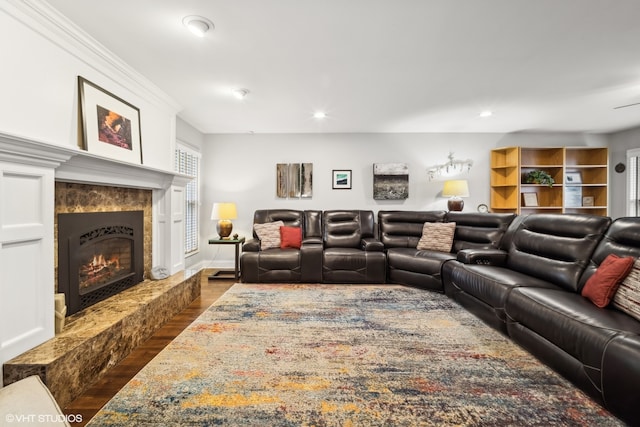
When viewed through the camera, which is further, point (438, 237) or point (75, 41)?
point (438, 237)

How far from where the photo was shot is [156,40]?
83.9 inches

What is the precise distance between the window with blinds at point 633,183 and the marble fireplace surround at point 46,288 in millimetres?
7052

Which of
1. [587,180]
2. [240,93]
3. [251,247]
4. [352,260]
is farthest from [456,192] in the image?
[240,93]

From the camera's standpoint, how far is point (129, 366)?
6.29ft

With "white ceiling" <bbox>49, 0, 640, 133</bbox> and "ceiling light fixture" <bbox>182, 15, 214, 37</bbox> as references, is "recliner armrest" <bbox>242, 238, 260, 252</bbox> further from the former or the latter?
"ceiling light fixture" <bbox>182, 15, 214, 37</bbox>

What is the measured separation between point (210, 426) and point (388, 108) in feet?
12.0

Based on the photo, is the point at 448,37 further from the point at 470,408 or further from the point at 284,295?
the point at 284,295

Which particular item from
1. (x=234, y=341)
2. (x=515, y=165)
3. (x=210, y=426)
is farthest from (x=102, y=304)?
(x=515, y=165)

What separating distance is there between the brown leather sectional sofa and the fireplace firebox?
1401 mm

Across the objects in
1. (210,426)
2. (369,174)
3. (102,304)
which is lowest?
(210,426)

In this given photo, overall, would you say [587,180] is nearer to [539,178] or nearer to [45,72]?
[539,178]

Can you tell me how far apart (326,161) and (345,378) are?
3.75m

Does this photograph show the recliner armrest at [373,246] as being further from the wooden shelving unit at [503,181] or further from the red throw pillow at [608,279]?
the wooden shelving unit at [503,181]

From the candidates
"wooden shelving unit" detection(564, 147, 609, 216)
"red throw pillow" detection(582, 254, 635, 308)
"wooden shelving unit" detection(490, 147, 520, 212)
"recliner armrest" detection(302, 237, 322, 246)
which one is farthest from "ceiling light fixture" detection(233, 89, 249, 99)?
"wooden shelving unit" detection(564, 147, 609, 216)
